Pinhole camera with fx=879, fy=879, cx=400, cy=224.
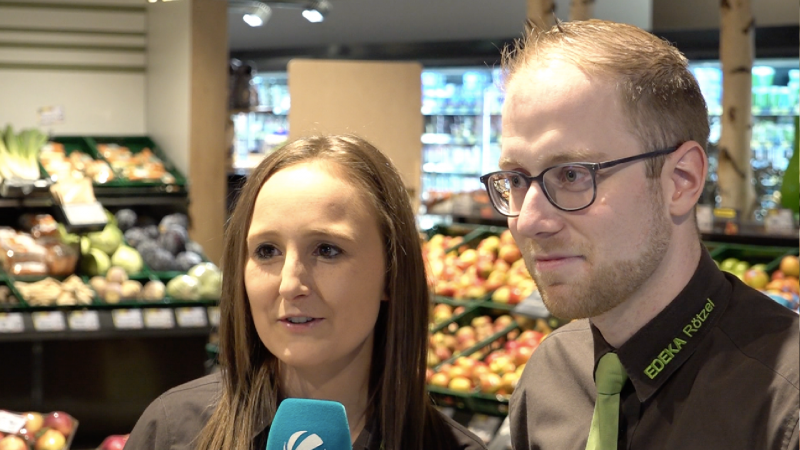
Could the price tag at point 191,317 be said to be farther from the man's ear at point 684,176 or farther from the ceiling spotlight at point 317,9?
the man's ear at point 684,176

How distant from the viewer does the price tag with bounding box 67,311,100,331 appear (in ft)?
14.0

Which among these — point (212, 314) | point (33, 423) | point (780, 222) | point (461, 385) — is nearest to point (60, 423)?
point (33, 423)

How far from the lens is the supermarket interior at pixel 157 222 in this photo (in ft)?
12.7

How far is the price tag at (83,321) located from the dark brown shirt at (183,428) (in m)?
2.85

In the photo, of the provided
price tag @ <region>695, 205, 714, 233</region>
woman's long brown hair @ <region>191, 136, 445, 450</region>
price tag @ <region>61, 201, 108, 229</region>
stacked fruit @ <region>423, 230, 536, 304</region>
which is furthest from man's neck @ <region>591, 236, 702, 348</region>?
price tag @ <region>61, 201, 108, 229</region>

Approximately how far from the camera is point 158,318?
4.46m

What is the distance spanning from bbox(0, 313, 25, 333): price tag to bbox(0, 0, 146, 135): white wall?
7.05ft

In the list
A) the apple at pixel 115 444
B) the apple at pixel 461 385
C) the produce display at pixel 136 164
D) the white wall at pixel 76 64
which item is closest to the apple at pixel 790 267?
the apple at pixel 461 385

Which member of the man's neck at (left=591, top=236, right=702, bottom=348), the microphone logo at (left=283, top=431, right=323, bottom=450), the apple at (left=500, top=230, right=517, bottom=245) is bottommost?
the microphone logo at (left=283, top=431, right=323, bottom=450)

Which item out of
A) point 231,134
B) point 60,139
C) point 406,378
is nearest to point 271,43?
point 231,134

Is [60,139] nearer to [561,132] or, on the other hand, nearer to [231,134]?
[231,134]

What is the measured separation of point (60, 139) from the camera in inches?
229

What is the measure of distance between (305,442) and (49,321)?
3.33 metres

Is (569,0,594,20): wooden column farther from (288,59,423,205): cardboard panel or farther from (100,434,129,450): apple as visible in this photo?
(100,434,129,450): apple
